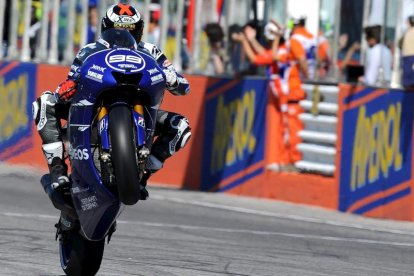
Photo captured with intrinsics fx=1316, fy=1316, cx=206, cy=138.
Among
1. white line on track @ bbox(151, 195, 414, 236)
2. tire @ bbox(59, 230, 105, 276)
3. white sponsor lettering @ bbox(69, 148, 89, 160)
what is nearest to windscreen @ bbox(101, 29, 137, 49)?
white sponsor lettering @ bbox(69, 148, 89, 160)

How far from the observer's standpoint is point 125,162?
6.51m

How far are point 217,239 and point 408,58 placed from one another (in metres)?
3.56

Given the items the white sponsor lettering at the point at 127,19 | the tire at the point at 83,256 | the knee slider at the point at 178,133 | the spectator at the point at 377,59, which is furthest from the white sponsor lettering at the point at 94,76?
the spectator at the point at 377,59

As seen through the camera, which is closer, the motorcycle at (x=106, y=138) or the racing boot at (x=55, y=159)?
the motorcycle at (x=106, y=138)

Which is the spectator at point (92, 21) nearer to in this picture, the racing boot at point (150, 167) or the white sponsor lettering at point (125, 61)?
the racing boot at point (150, 167)

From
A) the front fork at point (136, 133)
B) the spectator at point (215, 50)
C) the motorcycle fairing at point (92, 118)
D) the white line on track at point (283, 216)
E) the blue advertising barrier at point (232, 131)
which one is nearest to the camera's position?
the front fork at point (136, 133)

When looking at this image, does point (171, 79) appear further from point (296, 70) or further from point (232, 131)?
point (232, 131)

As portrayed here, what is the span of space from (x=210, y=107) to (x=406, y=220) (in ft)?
11.8

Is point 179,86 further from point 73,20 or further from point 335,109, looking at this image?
point 73,20

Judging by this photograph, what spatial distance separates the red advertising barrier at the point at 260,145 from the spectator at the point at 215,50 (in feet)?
0.71

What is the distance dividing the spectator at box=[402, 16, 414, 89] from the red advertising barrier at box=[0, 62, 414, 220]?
0.15 metres

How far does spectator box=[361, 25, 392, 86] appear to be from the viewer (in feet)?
44.8

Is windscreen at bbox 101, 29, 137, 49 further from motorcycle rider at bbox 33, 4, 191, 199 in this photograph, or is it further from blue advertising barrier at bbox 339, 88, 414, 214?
blue advertising barrier at bbox 339, 88, 414, 214

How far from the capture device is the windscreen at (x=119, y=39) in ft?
23.5
